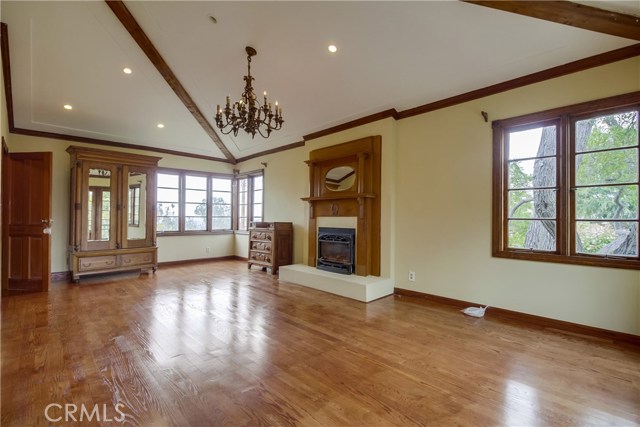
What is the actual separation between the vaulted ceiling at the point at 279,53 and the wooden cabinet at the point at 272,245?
6.77 feet

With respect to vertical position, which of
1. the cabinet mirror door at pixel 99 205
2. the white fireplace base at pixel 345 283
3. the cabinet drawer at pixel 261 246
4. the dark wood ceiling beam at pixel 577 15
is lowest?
the white fireplace base at pixel 345 283

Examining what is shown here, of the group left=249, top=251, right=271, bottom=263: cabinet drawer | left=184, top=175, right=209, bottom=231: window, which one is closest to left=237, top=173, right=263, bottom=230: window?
left=184, top=175, right=209, bottom=231: window

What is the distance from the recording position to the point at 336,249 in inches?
197

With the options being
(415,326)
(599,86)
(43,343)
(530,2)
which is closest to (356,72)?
(530,2)

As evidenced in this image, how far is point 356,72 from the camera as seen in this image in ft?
12.6

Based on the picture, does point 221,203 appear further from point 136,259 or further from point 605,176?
point 605,176

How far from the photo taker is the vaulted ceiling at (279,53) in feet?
9.35

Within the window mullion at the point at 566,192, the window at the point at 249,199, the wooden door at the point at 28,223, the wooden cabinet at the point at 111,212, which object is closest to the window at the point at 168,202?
the wooden cabinet at the point at 111,212

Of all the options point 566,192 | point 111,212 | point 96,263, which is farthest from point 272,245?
point 566,192

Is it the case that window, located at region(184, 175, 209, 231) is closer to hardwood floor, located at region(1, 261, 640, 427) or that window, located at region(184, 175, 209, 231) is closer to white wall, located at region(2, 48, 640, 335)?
white wall, located at region(2, 48, 640, 335)

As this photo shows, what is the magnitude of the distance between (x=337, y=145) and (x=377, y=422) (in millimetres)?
4167

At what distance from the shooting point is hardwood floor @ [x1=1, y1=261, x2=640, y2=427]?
1.73 meters

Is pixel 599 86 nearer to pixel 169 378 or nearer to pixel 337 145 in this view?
pixel 337 145

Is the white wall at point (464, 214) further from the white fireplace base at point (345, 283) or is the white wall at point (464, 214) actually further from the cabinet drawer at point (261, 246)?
the cabinet drawer at point (261, 246)
